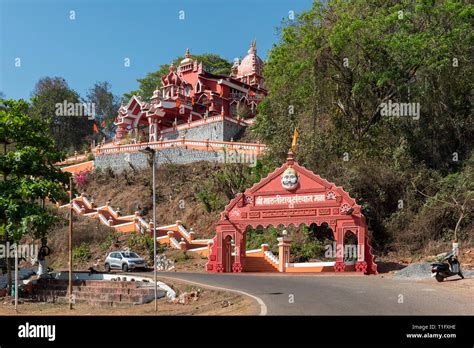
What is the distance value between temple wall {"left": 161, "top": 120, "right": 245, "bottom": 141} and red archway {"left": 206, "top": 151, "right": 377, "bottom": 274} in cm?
2286

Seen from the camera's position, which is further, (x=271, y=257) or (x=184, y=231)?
(x=184, y=231)

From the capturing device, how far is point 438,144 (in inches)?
1255

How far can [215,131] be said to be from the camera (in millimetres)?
49000

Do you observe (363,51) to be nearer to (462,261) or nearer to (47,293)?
(462,261)

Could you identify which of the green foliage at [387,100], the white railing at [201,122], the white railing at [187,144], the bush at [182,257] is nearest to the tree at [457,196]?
the green foliage at [387,100]

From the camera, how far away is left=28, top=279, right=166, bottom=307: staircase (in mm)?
20250

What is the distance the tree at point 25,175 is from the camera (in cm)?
2206

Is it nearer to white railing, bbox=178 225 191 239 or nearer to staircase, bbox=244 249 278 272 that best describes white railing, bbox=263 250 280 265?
staircase, bbox=244 249 278 272

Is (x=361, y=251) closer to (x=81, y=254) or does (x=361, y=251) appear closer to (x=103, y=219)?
(x=81, y=254)

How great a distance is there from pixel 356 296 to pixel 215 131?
1370 inches

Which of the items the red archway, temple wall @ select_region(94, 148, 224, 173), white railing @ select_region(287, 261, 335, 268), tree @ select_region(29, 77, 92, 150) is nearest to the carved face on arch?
the red archway

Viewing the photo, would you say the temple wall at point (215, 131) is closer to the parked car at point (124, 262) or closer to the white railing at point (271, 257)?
the white railing at point (271, 257)

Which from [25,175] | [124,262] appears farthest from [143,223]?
[25,175]

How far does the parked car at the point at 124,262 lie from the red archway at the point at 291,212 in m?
3.94
